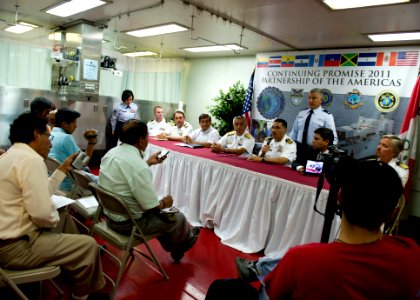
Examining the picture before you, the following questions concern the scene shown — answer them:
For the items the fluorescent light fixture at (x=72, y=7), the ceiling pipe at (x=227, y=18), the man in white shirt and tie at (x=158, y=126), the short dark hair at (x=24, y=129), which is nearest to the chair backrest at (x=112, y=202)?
the short dark hair at (x=24, y=129)

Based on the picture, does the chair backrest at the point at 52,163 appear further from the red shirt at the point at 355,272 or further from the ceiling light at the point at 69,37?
the ceiling light at the point at 69,37

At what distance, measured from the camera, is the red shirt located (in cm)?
84

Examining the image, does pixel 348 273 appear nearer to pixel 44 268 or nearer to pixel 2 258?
pixel 44 268

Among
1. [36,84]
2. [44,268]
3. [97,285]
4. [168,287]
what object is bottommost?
[168,287]

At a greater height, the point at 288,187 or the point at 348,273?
the point at 348,273

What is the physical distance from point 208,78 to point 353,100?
356 cm

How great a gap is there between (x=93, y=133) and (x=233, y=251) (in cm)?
180

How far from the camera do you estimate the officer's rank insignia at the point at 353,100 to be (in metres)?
4.83

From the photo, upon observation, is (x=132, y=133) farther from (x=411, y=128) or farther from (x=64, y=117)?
(x=411, y=128)

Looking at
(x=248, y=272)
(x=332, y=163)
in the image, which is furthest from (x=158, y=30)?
(x=248, y=272)

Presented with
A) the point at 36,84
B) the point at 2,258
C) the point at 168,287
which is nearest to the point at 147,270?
the point at 168,287

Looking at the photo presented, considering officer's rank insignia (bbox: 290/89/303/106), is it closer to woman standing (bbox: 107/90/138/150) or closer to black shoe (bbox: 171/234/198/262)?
woman standing (bbox: 107/90/138/150)

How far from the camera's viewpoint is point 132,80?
27.3ft

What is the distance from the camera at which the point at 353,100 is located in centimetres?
489
